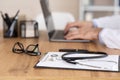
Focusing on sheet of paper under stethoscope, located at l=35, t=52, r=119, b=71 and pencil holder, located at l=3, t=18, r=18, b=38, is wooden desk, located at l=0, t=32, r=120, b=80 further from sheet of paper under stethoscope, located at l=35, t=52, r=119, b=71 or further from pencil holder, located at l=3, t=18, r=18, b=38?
pencil holder, located at l=3, t=18, r=18, b=38

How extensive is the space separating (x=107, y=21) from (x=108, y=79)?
1.06 m

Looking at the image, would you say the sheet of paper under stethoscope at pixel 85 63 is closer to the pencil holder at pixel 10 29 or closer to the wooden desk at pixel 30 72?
the wooden desk at pixel 30 72

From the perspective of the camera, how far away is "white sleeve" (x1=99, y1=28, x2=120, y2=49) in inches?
49.8

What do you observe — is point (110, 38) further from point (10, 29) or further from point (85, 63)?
point (10, 29)

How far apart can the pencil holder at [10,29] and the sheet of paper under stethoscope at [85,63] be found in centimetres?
61

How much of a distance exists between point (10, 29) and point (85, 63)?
2.56ft

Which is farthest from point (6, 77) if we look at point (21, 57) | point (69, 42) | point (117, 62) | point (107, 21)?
point (107, 21)

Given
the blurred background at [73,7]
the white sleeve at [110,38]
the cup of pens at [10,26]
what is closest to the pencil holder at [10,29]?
the cup of pens at [10,26]

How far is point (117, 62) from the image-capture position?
95cm

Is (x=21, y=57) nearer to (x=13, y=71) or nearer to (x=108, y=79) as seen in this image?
(x=13, y=71)

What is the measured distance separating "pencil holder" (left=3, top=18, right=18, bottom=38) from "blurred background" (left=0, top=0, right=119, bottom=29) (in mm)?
→ 1535

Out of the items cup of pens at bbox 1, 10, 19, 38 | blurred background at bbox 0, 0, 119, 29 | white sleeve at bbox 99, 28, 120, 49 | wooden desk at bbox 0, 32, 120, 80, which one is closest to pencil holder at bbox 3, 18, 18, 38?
cup of pens at bbox 1, 10, 19, 38

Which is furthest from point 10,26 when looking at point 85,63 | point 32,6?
point 32,6

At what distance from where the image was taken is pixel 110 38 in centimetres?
131
